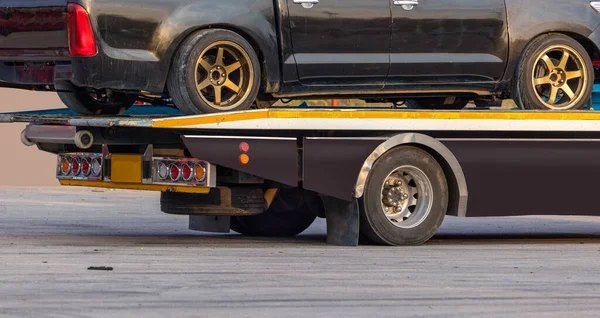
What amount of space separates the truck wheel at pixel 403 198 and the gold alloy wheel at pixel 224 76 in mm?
1311

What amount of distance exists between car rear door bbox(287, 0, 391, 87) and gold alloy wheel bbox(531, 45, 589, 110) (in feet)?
4.64

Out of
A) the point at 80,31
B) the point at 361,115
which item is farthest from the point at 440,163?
the point at 80,31

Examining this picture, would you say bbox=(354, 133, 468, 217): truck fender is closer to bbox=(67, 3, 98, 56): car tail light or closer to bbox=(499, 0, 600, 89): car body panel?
bbox=(499, 0, 600, 89): car body panel

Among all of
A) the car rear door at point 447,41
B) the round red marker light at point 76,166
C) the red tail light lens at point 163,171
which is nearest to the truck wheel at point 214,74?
the red tail light lens at point 163,171

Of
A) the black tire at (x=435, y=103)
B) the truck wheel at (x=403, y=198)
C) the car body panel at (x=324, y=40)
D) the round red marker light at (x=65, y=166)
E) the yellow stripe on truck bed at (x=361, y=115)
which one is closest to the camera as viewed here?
the yellow stripe on truck bed at (x=361, y=115)

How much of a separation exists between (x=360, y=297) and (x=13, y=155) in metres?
21.3

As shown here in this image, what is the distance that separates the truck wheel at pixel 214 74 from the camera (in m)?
11.1

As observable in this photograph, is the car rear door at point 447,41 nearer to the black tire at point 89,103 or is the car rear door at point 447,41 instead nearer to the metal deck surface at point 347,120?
the metal deck surface at point 347,120

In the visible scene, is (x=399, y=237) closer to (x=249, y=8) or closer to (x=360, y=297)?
(x=249, y=8)

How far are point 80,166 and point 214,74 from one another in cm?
163

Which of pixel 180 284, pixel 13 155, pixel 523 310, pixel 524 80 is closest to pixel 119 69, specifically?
pixel 180 284

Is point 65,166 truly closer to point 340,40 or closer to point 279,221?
point 279,221

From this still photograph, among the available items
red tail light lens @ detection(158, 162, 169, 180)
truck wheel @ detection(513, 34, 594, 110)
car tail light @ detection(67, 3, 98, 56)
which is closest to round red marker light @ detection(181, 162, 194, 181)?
red tail light lens @ detection(158, 162, 169, 180)

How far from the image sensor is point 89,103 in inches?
486
